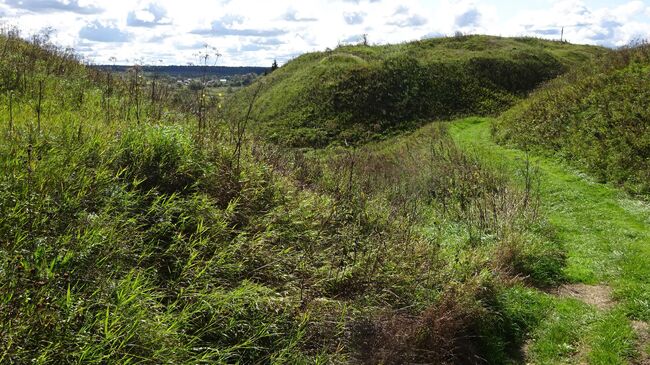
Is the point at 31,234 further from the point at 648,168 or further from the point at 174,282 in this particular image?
the point at 648,168

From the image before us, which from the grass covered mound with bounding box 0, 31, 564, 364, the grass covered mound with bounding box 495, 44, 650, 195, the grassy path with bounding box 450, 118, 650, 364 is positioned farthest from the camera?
the grass covered mound with bounding box 495, 44, 650, 195

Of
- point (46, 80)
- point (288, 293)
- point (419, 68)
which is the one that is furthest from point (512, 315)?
point (419, 68)

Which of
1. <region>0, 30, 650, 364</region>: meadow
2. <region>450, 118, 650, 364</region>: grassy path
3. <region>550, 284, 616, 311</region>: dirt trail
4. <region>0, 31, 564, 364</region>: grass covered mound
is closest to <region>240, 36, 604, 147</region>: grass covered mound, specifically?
<region>450, 118, 650, 364</region>: grassy path

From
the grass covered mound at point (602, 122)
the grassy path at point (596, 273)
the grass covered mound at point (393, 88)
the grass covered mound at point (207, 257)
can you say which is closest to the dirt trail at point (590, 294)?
the grassy path at point (596, 273)

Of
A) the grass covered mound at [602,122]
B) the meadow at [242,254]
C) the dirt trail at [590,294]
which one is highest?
the grass covered mound at [602,122]

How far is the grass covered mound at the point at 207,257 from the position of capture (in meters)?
3.55

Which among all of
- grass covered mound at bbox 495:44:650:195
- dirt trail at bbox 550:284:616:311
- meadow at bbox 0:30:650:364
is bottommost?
dirt trail at bbox 550:284:616:311

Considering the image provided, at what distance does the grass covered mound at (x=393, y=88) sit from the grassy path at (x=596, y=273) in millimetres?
15431

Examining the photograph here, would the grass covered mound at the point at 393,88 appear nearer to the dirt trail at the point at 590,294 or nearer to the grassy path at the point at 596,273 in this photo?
the grassy path at the point at 596,273

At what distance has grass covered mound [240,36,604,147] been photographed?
94.9 feet

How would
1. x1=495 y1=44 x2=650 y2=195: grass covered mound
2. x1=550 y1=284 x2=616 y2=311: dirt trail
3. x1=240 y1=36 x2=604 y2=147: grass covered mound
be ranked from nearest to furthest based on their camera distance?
x1=550 y1=284 x2=616 y2=311: dirt trail → x1=495 y1=44 x2=650 y2=195: grass covered mound → x1=240 y1=36 x2=604 y2=147: grass covered mound

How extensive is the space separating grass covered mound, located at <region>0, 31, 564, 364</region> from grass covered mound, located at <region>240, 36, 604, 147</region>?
19.0 meters

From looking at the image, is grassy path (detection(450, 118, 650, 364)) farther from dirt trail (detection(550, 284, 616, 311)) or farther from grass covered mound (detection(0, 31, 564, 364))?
grass covered mound (detection(0, 31, 564, 364))

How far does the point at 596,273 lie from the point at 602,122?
981 cm
